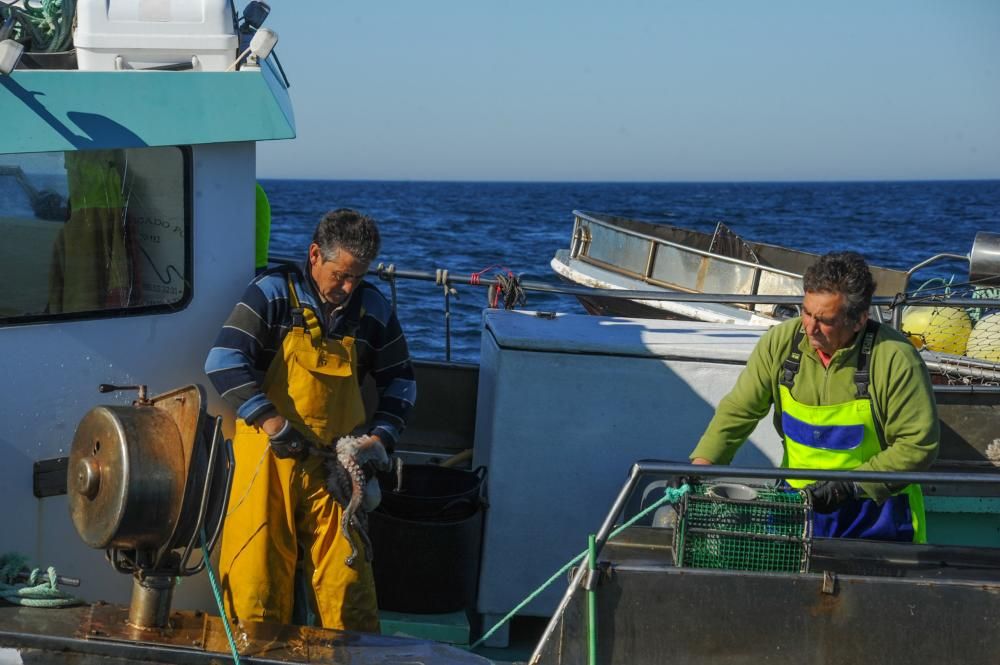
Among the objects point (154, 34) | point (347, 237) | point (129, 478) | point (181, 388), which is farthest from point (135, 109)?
point (129, 478)

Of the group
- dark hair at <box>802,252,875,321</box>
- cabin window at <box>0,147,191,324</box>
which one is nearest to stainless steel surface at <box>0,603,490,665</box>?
cabin window at <box>0,147,191,324</box>

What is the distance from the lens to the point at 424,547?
483cm

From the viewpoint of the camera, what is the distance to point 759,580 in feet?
11.3

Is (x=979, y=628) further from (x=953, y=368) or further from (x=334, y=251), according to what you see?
(x=953, y=368)

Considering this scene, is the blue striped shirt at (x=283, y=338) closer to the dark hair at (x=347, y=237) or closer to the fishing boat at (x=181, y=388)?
the dark hair at (x=347, y=237)

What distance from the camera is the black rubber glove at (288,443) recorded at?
3791 millimetres

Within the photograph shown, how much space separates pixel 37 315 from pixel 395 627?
1.94 metres

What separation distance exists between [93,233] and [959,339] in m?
6.95

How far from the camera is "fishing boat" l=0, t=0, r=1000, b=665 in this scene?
330cm

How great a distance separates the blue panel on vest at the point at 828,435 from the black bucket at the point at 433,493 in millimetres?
1532

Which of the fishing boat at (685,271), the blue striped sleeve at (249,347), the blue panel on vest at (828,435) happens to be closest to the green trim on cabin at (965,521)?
the blue panel on vest at (828,435)

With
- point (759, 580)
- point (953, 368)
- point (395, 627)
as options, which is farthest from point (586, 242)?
point (759, 580)

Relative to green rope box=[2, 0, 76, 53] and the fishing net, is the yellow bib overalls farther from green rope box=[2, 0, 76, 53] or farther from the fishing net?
the fishing net

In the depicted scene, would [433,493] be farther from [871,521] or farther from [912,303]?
[912,303]
